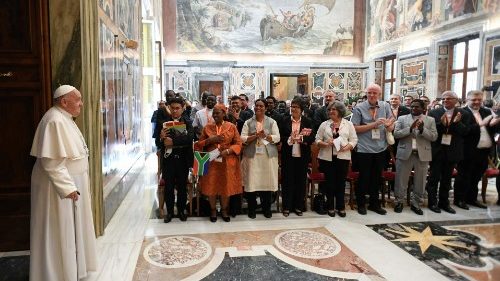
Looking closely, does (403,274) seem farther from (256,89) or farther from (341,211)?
(256,89)

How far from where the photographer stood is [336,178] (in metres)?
5.48

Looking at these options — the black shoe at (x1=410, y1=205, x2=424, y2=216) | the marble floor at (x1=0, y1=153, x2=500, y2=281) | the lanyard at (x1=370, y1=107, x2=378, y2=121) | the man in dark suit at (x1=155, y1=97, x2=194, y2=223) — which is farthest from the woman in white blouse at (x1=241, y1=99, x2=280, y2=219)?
the black shoe at (x1=410, y1=205, x2=424, y2=216)

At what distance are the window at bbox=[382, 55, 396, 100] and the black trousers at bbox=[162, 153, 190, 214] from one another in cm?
1433

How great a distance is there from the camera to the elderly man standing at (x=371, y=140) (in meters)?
5.47

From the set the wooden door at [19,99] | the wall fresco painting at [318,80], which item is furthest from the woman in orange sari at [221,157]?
the wall fresco painting at [318,80]

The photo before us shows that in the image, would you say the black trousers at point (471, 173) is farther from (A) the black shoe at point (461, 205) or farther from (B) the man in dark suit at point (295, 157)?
(B) the man in dark suit at point (295, 157)

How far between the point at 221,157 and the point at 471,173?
4.21 meters

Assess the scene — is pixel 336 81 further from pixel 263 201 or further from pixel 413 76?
pixel 263 201

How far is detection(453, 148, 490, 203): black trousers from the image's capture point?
5996 mm

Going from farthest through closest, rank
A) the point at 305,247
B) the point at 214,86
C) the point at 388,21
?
the point at 214,86, the point at 388,21, the point at 305,247

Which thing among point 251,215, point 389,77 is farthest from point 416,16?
point 251,215

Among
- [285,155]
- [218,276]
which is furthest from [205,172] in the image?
[218,276]

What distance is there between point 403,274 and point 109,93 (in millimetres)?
4505

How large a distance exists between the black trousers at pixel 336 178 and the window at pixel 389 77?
42.6 feet
